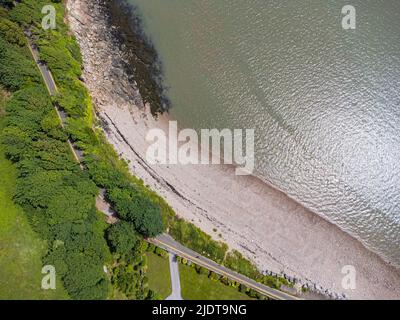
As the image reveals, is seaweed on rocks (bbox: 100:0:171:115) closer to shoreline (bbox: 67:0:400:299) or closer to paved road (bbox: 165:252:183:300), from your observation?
shoreline (bbox: 67:0:400:299)

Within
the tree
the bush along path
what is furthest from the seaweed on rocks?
the tree

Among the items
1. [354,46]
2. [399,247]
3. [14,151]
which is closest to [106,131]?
[14,151]

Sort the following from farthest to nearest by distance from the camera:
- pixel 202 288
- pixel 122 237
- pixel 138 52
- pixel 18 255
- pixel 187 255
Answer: pixel 138 52 < pixel 187 255 < pixel 202 288 < pixel 122 237 < pixel 18 255

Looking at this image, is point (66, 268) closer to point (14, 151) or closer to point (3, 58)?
point (14, 151)

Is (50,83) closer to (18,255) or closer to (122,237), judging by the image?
(18,255)

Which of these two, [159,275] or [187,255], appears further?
[187,255]

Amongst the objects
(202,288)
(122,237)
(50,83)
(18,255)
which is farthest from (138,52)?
(202,288)

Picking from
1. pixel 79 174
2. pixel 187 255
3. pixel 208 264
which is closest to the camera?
pixel 79 174
